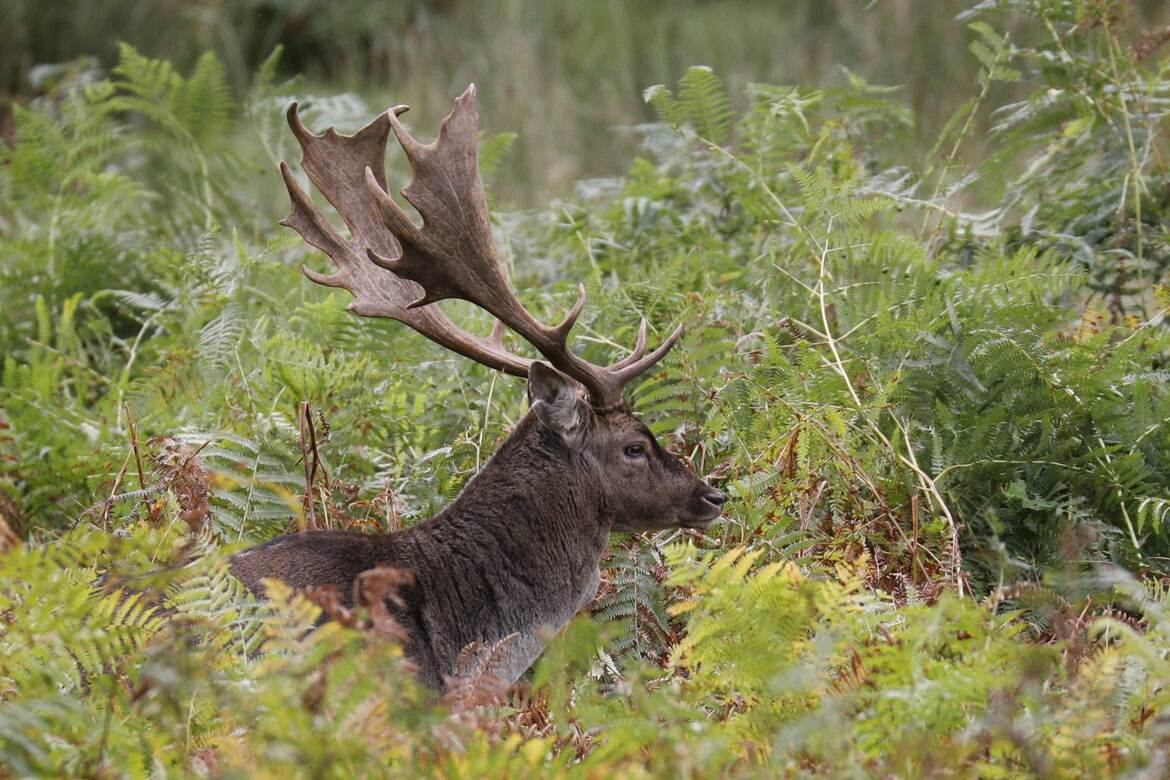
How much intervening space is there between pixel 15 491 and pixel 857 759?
12.8 feet

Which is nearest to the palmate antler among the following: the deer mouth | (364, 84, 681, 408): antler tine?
(364, 84, 681, 408): antler tine

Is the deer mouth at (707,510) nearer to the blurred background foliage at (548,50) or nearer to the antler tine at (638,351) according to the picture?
the antler tine at (638,351)

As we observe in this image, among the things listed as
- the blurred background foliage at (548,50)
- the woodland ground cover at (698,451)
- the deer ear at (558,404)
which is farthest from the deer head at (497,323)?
the blurred background foliage at (548,50)

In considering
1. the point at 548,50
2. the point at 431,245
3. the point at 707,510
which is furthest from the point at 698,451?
the point at 548,50

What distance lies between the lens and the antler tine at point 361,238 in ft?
16.9

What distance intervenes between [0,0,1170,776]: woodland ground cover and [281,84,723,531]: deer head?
0.27 m

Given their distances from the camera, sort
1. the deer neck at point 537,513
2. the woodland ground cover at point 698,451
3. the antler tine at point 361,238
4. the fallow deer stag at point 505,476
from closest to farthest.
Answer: the woodland ground cover at point 698,451
the fallow deer stag at point 505,476
the deer neck at point 537,513
the antler tine at point 361,238

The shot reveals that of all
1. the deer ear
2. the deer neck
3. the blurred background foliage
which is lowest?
the blurred background foliage

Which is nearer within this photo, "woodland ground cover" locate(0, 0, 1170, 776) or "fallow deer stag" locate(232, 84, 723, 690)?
"woodland ground cover" locate(0, 0, 1170, 776)

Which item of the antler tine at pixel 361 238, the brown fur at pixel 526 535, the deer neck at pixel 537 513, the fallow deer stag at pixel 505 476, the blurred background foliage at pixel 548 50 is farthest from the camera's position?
the blurred background foliage at pixel 548 50

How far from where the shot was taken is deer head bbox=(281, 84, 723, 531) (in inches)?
192

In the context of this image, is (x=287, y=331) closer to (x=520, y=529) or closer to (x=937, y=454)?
(x=520, y=529)

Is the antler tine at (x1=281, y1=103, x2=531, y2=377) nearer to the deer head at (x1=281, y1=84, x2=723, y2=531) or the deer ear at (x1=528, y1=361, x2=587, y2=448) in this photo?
the deer head at (x1=281, y1=84, x2=723, y2=531)

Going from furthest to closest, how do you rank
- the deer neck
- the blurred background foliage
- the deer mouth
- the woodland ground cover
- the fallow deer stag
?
the blurred background foliage → the deer mouth → the deer neck → the fallow deer stag → the woodland ground cover
